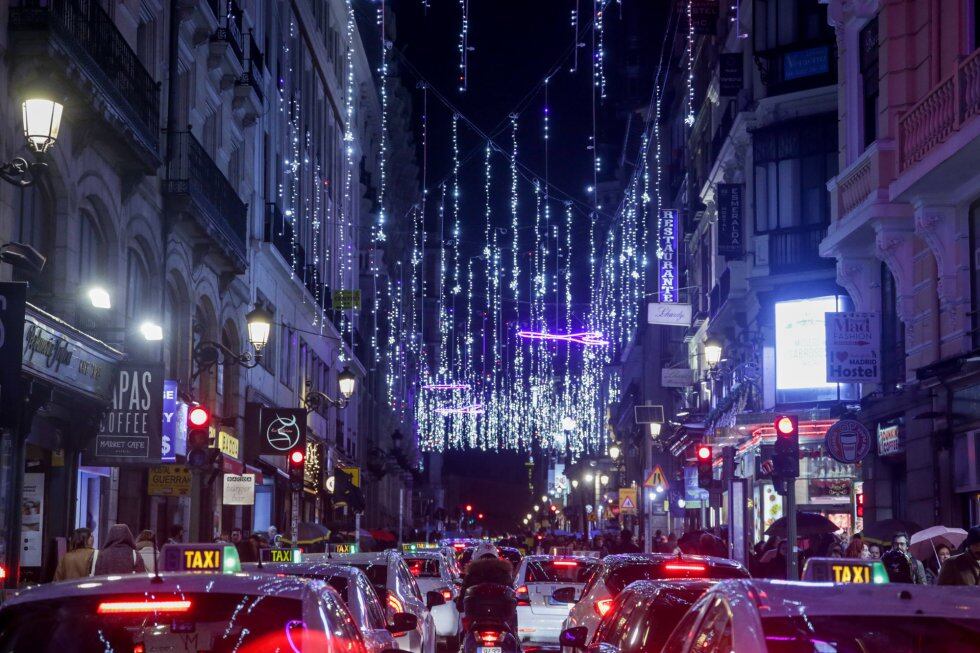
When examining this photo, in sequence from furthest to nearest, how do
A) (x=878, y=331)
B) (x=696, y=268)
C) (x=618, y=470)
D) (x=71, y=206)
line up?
(x=618, y=470) → (x=696, y=268) → (x=878, y=331) → (x=71, y=206)

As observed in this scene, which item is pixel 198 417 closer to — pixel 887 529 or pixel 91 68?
pixel 91 68

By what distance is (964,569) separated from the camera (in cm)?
1310

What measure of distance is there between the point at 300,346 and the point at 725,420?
44.8ft

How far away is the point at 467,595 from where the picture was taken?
16984mm

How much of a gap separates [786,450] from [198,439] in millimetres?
8778

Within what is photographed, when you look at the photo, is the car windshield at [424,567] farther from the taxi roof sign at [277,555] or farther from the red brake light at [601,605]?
the red brake light at [601,605]

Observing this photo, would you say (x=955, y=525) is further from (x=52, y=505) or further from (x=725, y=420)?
(x=725, y=420)

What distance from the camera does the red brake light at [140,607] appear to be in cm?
680

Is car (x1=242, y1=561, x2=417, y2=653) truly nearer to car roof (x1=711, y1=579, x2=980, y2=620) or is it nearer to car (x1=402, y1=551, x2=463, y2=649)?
car roof (x1=711, y1=579, x2=980, y2=620)

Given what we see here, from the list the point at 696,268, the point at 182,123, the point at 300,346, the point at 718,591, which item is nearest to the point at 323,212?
the point at 300,346

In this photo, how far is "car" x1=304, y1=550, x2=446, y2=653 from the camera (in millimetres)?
14062

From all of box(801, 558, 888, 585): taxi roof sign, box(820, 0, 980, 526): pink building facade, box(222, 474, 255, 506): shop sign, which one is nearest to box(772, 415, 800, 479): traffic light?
box(820, 0, 980, 526): pink building facade

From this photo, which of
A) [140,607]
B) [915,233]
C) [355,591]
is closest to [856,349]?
[915,233]

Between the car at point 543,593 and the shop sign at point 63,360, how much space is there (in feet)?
22.1
